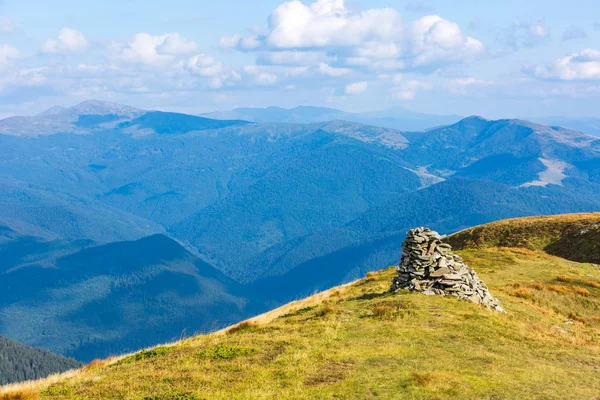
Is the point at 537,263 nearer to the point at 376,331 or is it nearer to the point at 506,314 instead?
the point at 506,314

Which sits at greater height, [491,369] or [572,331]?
[491,369]

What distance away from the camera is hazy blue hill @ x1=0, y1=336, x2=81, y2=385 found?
586 feet

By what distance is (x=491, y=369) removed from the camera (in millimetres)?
17250

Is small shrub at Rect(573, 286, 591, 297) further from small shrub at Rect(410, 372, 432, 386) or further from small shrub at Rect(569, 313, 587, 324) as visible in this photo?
small shrub at Rect(410, 372, 432, 386)

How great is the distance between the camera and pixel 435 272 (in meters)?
29.0

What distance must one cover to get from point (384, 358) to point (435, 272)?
11382mm

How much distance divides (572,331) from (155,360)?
20646 mm

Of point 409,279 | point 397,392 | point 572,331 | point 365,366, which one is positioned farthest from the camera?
point 409,279

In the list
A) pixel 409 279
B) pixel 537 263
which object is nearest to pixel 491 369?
pixel 409 279

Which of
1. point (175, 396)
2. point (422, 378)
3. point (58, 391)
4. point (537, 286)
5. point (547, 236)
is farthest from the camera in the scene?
point (547, 236)

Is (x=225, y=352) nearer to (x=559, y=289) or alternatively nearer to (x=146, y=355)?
(x=146, y=355)

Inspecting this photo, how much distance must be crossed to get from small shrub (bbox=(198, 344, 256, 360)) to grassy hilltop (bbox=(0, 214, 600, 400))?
46mm

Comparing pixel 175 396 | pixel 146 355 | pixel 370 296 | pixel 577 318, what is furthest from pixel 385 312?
pixel 175 396

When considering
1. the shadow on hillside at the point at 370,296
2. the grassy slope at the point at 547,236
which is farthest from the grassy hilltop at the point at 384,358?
the grassy slope at the point at 547,236
